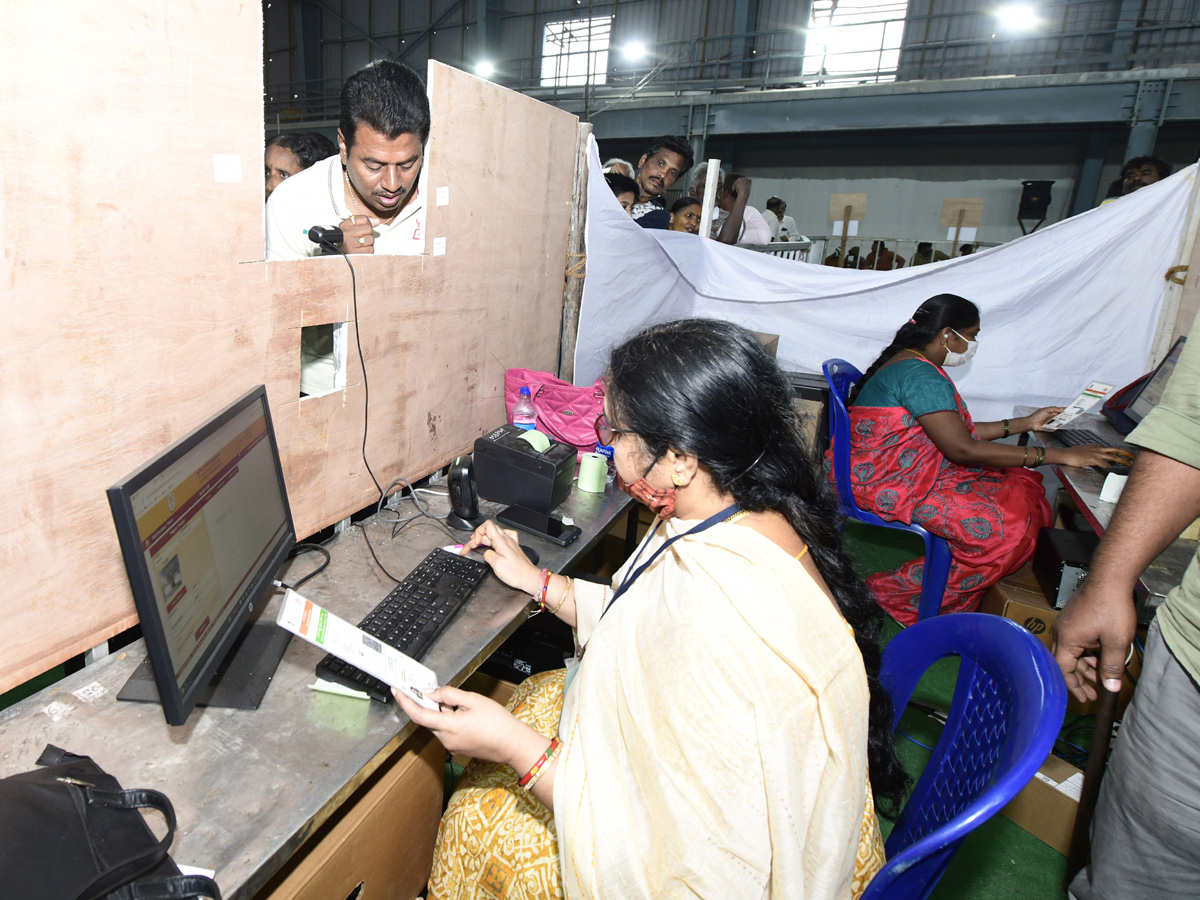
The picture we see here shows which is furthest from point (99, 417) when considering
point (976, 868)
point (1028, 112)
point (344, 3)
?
point (344, 3)

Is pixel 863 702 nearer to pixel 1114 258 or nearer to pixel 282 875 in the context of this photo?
pixel 282 875

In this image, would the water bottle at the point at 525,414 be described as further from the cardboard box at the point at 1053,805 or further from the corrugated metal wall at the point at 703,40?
the corrugated metal wall at the point at 703,40

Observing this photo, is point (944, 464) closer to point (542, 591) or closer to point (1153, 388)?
point (1153, 388)

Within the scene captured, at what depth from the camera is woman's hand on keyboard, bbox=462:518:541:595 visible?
1.59 metres

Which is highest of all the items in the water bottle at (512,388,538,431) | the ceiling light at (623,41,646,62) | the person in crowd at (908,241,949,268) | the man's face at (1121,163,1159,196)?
the ceiling light at (623,41,646,62)

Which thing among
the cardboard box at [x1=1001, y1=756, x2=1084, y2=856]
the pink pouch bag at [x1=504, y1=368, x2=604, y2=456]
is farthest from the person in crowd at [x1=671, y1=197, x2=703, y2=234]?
the cardboard box at [x1=1001, y1=756, x2=1084, y2=856]

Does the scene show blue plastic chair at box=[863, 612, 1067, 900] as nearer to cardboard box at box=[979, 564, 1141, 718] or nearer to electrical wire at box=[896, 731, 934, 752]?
electrical wire at box=[896, 731, 934, 752]

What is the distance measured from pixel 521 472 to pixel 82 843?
4.28ft

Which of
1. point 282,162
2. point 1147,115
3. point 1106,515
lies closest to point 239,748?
point 1106,515

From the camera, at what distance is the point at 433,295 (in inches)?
76.3

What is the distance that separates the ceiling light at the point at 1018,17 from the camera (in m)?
8.18

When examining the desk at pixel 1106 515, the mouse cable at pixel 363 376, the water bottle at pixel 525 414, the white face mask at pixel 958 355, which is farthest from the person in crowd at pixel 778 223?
the mouse cable at pixel 363 376

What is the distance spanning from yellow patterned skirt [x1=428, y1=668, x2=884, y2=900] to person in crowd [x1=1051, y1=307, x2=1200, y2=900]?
44cm

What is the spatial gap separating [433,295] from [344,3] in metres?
15.3
